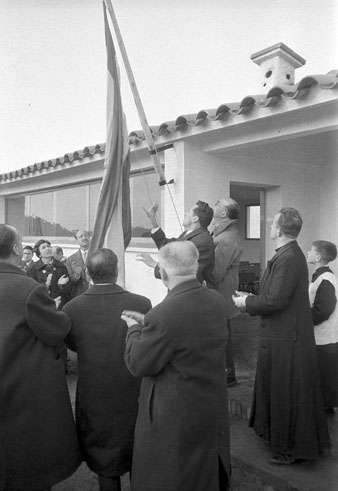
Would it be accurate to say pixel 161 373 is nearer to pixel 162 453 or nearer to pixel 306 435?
pixel 162 453

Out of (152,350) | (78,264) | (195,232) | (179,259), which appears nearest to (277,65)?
(195,232)

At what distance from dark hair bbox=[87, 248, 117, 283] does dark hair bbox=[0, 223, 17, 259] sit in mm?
466

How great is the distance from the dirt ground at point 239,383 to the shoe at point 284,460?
8.0 inches

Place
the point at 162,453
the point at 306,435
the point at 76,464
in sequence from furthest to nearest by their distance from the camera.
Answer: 1. the point at 306,435
2. the point at 76,464
3. the point at 162,453

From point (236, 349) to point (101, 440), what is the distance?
3.71 metres

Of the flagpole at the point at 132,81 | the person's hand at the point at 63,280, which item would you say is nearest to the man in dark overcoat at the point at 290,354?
the flagpole at the point at 132,81

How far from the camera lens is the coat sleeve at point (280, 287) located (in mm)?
3088

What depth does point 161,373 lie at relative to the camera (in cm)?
223

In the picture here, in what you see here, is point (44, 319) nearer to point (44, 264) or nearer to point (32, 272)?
point (44, 264)

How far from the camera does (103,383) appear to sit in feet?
8.71

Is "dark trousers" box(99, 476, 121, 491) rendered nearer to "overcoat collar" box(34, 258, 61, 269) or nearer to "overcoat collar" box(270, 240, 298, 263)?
"overcoat collar" box(270, 240, 298, 263)

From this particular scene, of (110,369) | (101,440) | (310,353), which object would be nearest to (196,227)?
(310,353)

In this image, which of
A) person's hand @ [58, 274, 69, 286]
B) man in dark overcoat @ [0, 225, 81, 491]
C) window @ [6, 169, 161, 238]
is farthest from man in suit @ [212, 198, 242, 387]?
man in dark overcoat @ [0, 225, 81, 491]

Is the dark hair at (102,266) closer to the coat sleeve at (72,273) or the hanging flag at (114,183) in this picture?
the hanging flag at (114,183)
